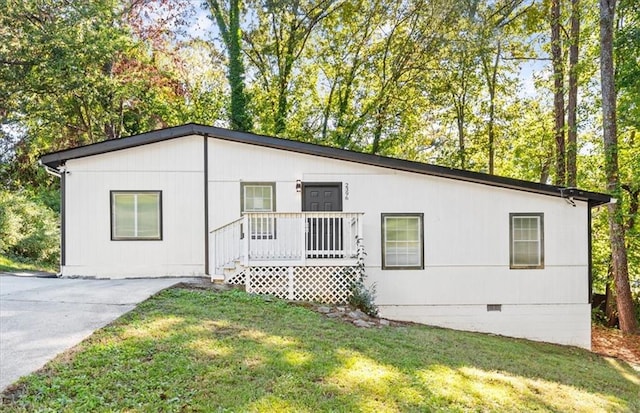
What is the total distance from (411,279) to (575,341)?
3649 millimetres

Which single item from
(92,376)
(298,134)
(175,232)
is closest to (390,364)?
(92,376)

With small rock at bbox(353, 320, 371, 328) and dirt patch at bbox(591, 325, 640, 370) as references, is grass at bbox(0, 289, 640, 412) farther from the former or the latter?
dirt patch at bbox(591, 325, 640, 370)

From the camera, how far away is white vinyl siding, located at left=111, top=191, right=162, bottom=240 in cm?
864

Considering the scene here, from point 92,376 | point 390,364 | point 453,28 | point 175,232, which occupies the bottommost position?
point 390,364

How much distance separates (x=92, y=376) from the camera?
3.54 meters

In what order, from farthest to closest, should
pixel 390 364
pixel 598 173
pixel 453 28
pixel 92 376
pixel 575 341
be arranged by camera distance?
pixel 453 28, pixel 598 173, pixel 575 341, pixel 390 364, pixel 92 376

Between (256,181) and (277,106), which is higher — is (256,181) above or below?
below

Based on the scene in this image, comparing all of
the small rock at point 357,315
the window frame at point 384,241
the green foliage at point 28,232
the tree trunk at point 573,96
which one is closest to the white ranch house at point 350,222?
the window frame at point 384,241

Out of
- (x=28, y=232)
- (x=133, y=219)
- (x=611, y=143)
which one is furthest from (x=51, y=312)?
(x=611, y=143)

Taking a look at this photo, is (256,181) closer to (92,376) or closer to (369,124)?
(92,376)

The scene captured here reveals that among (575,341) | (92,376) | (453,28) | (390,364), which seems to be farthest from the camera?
(453,28)

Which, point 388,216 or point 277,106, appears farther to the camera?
point 277,106

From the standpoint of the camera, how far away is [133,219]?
866cm

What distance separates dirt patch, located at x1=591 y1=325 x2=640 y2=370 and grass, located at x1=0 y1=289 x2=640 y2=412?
227 centimetres
